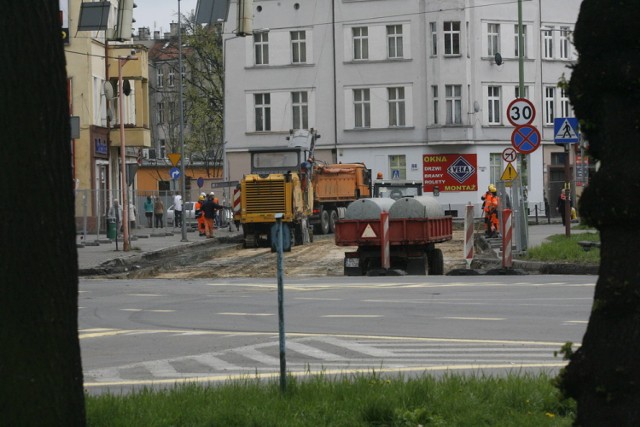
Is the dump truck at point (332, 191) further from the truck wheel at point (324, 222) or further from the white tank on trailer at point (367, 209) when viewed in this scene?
the white tank on trailer at point (367, 209)

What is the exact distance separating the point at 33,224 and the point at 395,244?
78.6ft

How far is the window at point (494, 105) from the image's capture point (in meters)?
75.4

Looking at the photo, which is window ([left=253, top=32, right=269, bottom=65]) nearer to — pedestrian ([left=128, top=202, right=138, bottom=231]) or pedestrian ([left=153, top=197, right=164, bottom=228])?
pedestrian ([left=128, top=202, right=138, bottom=231])

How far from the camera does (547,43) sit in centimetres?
7781

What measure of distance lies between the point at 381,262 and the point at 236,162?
47338 millimetres

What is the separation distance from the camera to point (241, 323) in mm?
17656

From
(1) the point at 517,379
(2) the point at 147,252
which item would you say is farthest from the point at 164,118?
(1) the point at 517,379

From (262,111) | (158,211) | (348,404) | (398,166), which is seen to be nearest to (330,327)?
(348,404)

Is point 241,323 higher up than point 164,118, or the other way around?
point 164,118

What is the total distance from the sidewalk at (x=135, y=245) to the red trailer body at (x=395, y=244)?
652 cm

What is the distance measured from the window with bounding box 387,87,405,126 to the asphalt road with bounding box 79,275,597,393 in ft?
161

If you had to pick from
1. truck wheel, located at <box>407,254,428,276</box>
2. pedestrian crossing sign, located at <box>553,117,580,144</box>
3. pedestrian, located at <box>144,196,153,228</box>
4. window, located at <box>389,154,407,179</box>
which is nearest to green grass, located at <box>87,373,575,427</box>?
truck wheel, located at <box>407,254,428,276</box>

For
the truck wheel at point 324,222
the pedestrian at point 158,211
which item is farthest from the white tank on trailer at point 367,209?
the pedestrian at point 158,211

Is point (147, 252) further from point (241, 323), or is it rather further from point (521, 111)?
point (241, 323)
